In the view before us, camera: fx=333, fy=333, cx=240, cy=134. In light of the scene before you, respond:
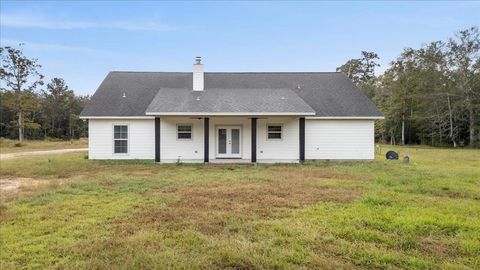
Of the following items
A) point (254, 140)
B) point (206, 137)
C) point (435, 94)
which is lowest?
point (254, 140)

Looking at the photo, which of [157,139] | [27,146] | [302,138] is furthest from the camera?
[27,146]

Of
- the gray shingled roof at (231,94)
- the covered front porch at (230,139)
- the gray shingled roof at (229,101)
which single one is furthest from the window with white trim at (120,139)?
the gray shingled roof at (229,101)

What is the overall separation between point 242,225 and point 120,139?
1331cm

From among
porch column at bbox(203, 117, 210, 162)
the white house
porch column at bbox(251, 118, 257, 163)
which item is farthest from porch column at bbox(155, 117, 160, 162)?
porch column at bbox(251, 118, 257, 163)

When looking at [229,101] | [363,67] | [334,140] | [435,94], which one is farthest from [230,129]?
[363,67]

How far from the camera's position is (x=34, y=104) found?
121ft

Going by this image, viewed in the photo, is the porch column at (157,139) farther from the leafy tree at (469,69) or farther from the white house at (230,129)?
the leafy tree at (469,69)

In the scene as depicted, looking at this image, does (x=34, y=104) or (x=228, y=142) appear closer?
(x=228, y=142)

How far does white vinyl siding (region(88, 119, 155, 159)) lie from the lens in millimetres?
17141

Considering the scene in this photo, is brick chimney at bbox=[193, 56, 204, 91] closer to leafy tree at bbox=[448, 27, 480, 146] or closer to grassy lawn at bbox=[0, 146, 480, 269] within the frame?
grassy lawn at bbox=[0, 146, 480, 269]

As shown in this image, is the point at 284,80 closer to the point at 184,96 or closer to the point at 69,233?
the point at 184,96

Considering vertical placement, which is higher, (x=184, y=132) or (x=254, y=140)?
(x=184, y=132)

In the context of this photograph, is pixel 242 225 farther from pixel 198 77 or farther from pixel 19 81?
pixel 19 81

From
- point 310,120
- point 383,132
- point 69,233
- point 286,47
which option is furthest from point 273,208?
point 383,132
